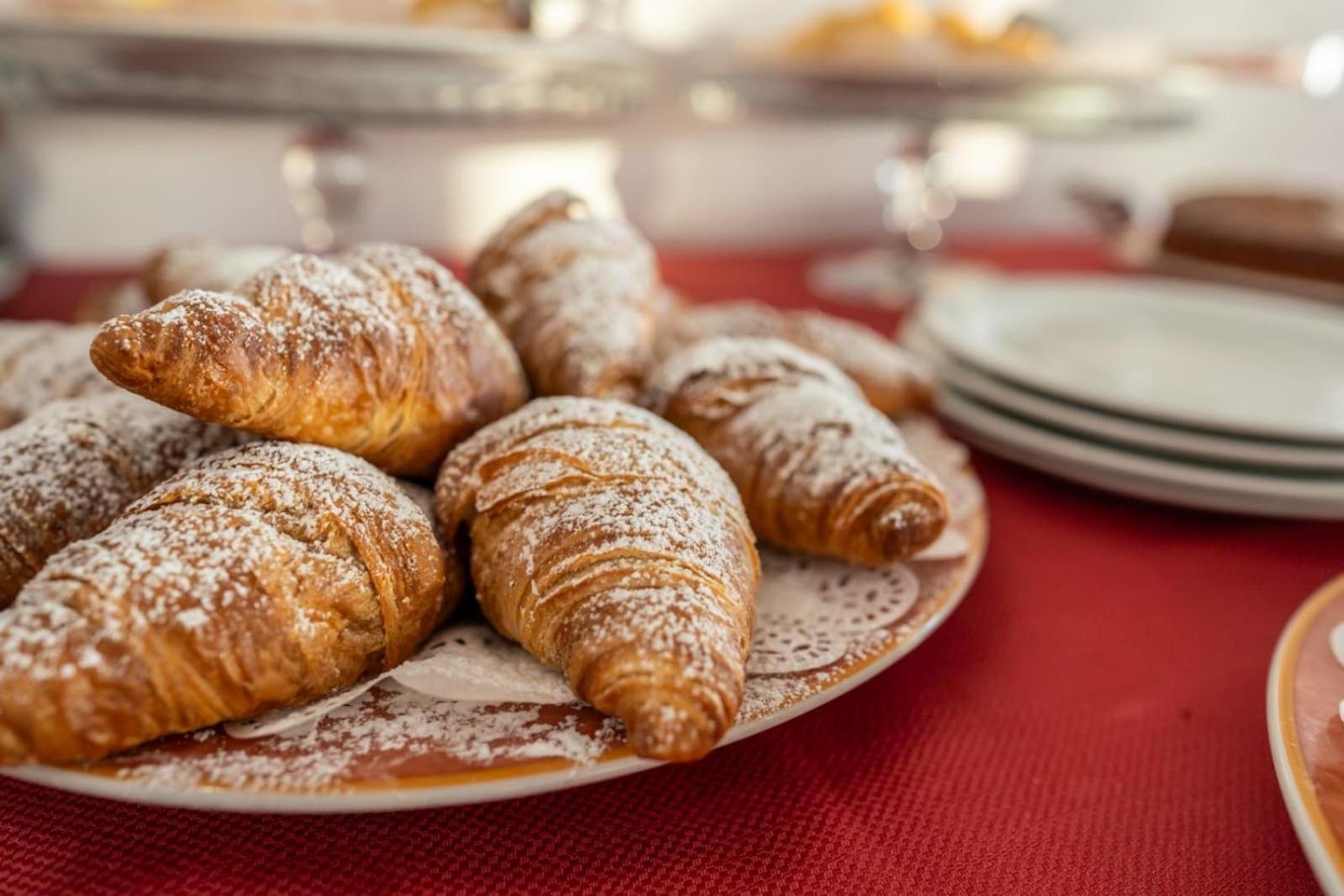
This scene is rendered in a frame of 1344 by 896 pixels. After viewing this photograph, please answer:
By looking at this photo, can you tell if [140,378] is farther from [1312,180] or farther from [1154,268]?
[1312,180]

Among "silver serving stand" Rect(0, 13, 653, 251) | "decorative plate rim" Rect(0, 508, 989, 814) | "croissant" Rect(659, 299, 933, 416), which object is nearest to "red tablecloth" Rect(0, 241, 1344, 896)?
"decorative plate rim" Rect(0, 508, 989, 814)

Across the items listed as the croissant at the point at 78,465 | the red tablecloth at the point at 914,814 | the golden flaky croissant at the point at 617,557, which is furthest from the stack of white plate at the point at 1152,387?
the croissant at the point at 78,465

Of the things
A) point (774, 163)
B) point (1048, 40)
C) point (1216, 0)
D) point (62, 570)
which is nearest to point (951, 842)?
point (62, 570)

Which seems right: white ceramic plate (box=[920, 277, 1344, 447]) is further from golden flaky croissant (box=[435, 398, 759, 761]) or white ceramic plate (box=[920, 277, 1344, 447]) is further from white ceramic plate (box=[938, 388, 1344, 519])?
golden flaky croissant (box=[435, 398, 759, 761])

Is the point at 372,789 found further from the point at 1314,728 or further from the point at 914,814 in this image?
the point at 1314,728

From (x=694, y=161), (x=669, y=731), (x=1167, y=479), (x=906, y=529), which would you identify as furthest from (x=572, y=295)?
(x=694, y=161)

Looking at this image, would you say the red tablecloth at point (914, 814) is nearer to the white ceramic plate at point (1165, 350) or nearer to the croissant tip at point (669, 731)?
the croissant tip at point (669, 731)
